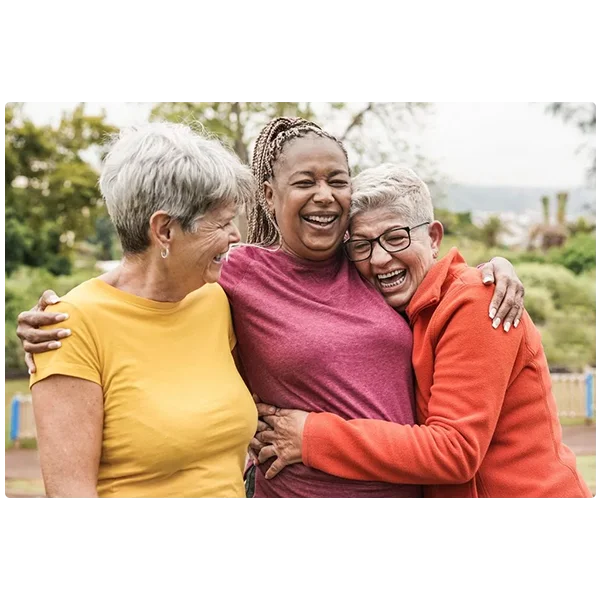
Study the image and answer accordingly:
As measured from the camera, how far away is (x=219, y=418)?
221cm

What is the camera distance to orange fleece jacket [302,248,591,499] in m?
2.25

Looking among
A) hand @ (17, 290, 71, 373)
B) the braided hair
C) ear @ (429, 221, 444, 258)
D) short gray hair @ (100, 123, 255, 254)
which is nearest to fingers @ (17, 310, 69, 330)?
hand @ (17, 290, 71, 373)

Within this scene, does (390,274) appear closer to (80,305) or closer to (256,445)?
(256,445)

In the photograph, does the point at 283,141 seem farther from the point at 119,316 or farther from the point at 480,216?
the point at 480,216

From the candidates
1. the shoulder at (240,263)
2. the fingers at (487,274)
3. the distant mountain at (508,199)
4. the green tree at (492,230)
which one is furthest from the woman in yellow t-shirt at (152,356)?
the green tree at (492,230)

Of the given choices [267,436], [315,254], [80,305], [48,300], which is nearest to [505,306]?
[315,254]

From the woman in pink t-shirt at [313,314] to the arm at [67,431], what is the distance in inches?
27.1

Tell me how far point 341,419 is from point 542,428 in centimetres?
68

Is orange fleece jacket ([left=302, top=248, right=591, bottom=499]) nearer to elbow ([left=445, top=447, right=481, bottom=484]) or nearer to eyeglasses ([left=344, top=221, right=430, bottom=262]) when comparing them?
elbow ([left=445, top=447, right=481, bottom=484])

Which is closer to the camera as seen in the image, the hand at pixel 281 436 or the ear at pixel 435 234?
the hand at pixel 281 436

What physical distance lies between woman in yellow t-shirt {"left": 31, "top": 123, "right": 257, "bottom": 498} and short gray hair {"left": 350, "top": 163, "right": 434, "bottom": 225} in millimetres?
455

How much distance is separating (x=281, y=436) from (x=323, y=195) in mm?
867

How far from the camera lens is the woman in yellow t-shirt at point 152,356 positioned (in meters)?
2.00

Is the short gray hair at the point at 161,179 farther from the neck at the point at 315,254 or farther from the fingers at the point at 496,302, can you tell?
the fingers at the point at 496,302
